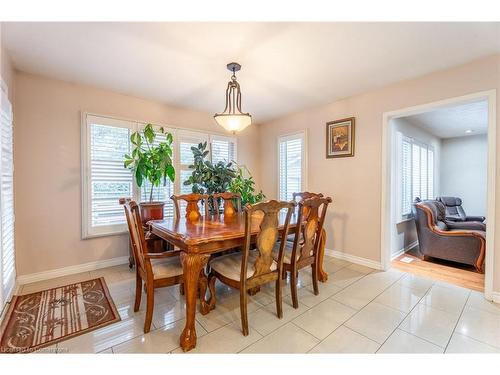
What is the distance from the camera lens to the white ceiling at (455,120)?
3.71 metres

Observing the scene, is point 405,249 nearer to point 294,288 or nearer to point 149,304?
point 294,288

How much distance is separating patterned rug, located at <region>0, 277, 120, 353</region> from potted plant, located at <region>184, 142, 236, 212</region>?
178 cm

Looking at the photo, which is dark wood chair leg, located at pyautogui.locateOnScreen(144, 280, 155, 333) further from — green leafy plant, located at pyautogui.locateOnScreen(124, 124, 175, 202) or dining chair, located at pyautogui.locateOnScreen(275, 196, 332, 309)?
green leafy plant, located at pyautogui.locateOnScreen(124, 124, 175, 202)

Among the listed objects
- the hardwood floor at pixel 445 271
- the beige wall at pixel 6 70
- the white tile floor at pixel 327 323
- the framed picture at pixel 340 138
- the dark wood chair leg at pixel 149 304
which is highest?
the beige wall at pixel 6 70

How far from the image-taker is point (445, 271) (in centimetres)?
318

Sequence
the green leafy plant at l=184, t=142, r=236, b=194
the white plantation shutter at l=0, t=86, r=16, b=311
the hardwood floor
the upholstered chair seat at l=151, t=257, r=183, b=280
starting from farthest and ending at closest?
the green leafy plant at l=184, t=142, r=236, b=194, the hardwood floor, the white plantation shutter at l=0, t=86, r=16, b=311, the upholstered chair seat at l=151, t=257, r=183, b=280

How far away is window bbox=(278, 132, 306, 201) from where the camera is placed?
13.6 feet

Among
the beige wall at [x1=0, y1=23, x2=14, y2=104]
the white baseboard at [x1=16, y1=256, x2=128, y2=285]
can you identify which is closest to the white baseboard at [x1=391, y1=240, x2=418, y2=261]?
the white baseboard at [x1=16, y1=256, x2=128, y2=285]

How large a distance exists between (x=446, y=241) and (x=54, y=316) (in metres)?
4.94

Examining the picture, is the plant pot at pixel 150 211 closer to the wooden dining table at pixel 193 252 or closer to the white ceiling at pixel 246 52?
the wooden dining table at pixel 193 252

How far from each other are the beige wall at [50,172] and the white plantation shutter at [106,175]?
0.43ft

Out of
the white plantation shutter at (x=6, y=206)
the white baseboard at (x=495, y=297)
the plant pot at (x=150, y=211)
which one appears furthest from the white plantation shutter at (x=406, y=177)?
the white plantation shutter at (x=6, y=206)
